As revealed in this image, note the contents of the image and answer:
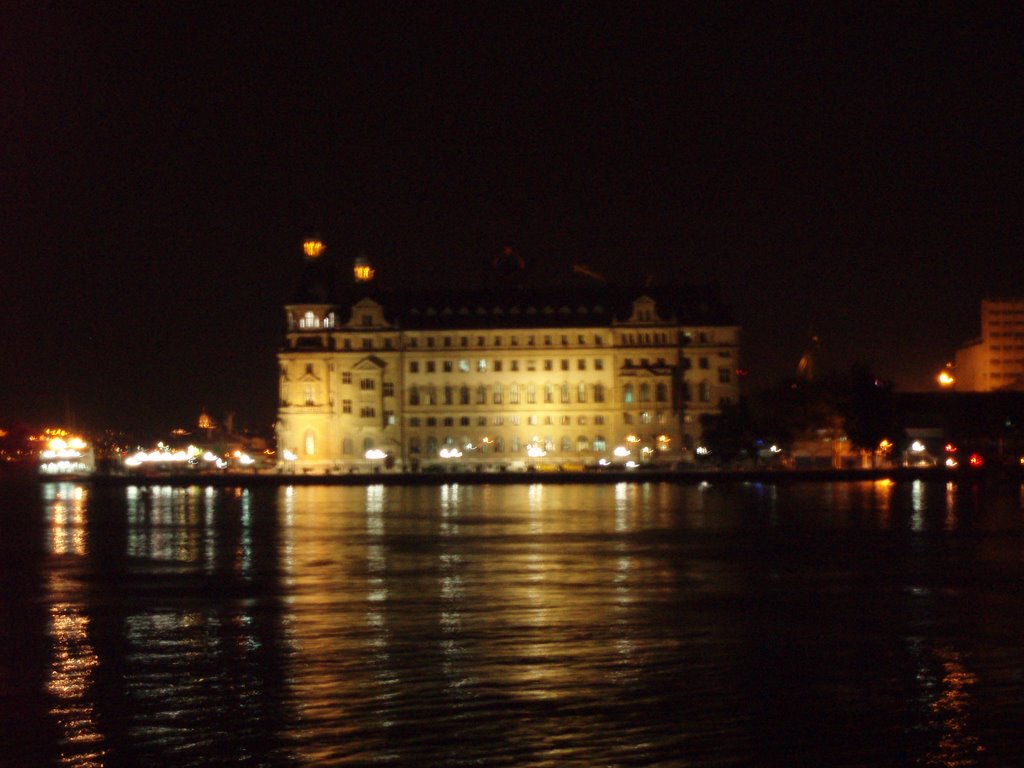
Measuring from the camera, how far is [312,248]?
12588cm

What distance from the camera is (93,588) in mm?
33750

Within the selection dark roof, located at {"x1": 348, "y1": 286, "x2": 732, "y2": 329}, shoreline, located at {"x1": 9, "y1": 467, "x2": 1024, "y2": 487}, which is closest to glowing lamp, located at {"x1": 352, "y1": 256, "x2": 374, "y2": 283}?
dark roof, located at {"x1": 348, "y1": 286, "x2": 732, "y2": 329}

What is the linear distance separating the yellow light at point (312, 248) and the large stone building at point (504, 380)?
9.85 feet

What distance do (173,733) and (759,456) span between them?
319 feet

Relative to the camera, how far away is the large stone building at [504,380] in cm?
12081

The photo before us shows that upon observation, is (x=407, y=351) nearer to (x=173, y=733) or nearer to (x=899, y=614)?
(x=899, y=614)

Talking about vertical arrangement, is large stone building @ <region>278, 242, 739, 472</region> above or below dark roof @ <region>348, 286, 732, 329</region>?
below

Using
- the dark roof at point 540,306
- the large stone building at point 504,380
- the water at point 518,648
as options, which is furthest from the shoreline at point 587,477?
the water at point 518,648

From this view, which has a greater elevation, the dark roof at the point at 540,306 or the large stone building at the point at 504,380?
the dark roof at the point at 540,306

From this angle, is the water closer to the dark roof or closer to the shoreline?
the shoreline

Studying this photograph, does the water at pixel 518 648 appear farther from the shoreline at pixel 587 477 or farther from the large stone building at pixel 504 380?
the large stone building at pixel 504 380

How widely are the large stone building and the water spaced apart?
71.2 meters

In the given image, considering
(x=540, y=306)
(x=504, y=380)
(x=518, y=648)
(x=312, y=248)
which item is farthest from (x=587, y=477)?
(x=518, y=648)

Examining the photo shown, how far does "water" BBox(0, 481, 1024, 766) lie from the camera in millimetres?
17656
